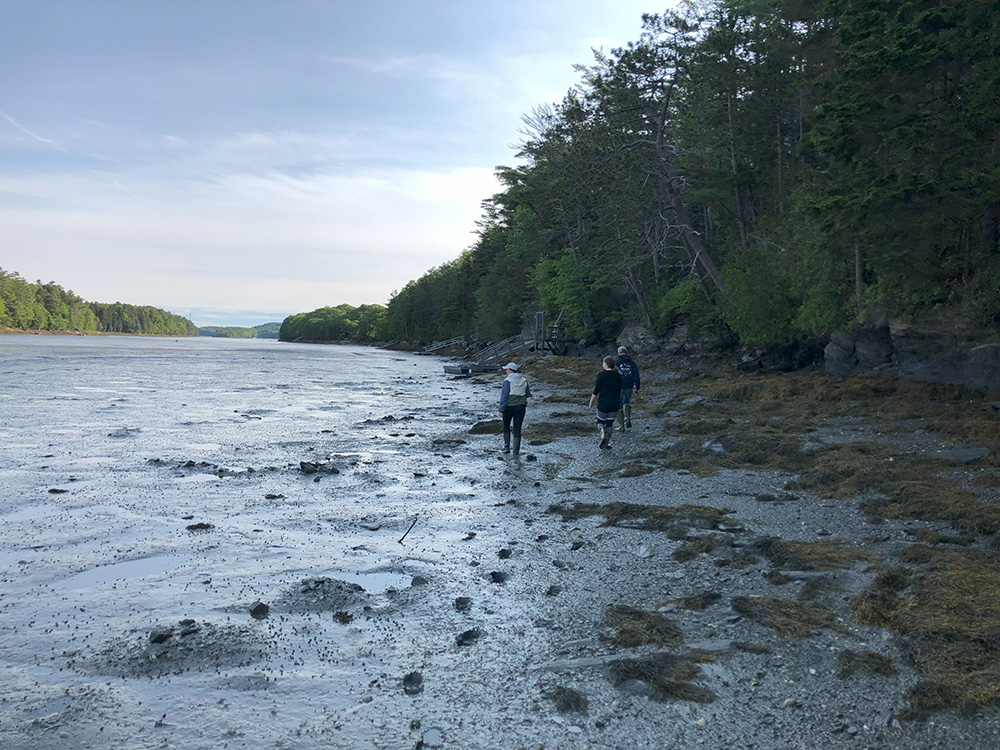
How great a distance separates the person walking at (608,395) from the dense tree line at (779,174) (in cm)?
676

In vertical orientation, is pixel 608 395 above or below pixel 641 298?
below

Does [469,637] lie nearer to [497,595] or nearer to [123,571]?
[497,595]

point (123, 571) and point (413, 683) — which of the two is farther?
point (123, 571)

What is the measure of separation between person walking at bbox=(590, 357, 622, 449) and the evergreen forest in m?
6.75

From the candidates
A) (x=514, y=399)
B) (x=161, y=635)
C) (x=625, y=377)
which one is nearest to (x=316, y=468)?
(x=514, y=399)

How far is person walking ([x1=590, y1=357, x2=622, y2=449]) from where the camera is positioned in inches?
572

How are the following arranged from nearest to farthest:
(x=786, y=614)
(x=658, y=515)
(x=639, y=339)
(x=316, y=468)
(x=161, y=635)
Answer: (x=161, y=635) < (x=786, y=614) < (x=658, y=515) < (x=316, y=468) < (x=639, y=339)

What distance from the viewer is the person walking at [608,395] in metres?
14.5

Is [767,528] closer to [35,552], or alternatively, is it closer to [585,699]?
[585,699]

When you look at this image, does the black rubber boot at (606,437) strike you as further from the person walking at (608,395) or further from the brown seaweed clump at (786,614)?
the brown seaweed clump at (786,614)

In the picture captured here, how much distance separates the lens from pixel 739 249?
3131 centimetres

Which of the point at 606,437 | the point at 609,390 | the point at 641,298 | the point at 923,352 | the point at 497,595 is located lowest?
the point at 497,595

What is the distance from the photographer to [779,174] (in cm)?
3106

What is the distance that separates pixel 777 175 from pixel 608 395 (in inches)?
902
